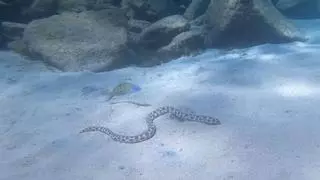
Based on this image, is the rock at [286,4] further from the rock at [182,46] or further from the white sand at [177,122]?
the rock at [182,46]

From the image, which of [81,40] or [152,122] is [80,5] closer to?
[81,40]

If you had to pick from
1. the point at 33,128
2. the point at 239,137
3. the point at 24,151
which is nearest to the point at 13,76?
the point at 33,128

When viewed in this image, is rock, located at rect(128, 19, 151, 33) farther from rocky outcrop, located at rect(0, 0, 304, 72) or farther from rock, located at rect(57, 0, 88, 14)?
rock, located at rect(57, 0, 88, 14)

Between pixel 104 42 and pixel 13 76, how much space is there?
98.4 inches

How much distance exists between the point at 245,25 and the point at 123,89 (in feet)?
14.7

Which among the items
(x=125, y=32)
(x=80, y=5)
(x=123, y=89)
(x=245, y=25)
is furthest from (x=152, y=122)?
(x=80, y=5)

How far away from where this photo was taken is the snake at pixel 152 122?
6.19 meters

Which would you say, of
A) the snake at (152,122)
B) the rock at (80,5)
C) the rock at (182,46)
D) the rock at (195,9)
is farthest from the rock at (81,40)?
the snake at (152,122)

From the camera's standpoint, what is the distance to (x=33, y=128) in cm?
691

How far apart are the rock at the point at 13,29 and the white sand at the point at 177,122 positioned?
83.5 inches

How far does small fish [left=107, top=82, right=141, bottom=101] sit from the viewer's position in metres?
8.12

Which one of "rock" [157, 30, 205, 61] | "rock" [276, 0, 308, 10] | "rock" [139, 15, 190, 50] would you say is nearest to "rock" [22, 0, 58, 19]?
"rock" [139, 15, 190, 50]

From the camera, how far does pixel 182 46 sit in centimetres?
1059

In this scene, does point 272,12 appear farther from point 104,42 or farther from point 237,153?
point 237,153
